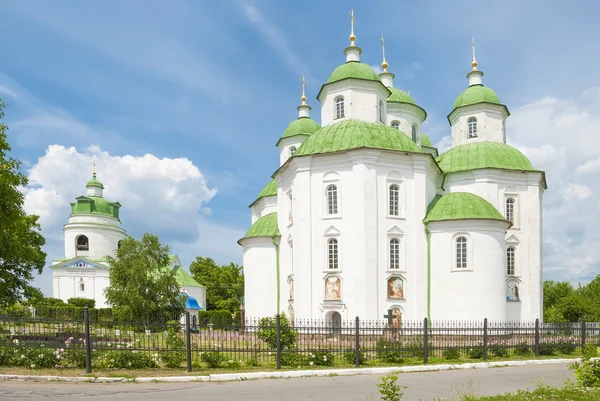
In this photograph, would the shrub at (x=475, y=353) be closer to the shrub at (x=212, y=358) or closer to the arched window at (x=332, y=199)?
the shrub at (x=212, y=358)

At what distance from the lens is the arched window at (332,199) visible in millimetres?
26406

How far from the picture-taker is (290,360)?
1478 centimetres

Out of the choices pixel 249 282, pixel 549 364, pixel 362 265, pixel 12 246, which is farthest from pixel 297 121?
pixel 549 364

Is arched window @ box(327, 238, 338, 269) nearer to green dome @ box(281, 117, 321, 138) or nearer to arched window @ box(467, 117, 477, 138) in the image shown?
arched window @ box(467, 117, 477, 138)

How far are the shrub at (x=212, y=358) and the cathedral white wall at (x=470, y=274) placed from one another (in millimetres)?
14683

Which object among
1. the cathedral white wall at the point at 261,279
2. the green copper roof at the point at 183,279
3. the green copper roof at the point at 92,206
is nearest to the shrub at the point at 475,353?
the cathedral white wall at the point at 261,279

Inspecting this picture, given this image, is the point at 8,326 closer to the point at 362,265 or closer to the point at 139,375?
the point at 139,375

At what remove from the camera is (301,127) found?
1609 inches

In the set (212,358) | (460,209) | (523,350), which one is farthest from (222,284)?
(212,358)

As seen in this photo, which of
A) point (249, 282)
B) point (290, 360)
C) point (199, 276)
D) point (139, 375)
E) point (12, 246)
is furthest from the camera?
point (199, 276)

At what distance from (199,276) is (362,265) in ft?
129

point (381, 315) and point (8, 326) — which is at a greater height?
point (8, 326)

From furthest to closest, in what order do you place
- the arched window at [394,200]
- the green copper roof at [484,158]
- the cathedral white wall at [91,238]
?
the cathedral white wall at [91,238] → the green copper roof at [484,158] → the arched window at [394,200]

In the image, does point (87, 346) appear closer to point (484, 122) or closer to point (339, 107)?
point (339, 107)
